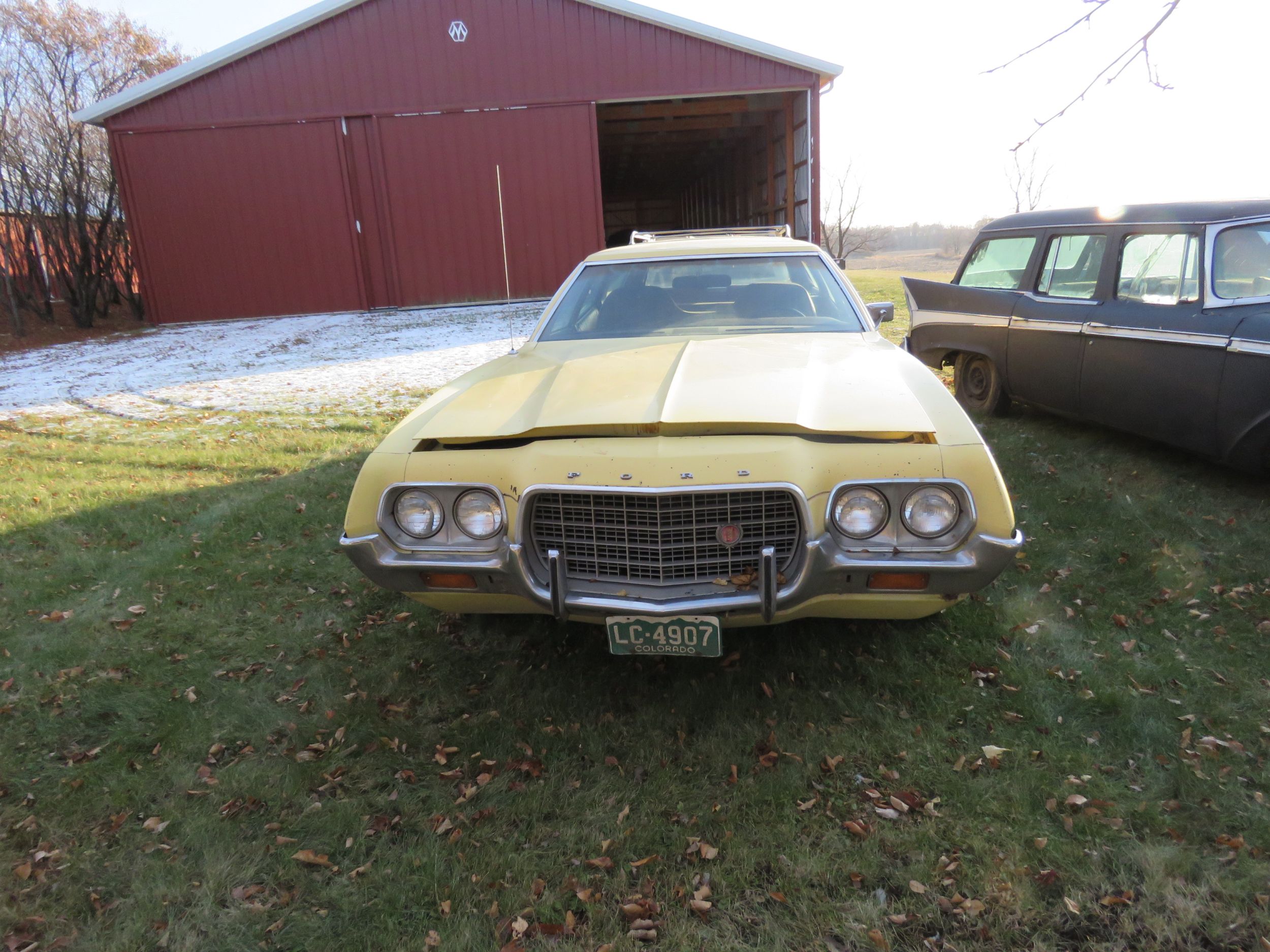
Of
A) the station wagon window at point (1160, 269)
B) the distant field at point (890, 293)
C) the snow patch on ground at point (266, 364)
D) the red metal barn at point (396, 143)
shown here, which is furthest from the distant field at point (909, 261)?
the station wagon window at point (1160, 269)

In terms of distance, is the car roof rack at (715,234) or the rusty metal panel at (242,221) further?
the rusty metal panel at (242,221)

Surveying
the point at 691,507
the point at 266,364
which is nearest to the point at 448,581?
the point at 691,507

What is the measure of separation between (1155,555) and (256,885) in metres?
4.08

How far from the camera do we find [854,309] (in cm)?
377

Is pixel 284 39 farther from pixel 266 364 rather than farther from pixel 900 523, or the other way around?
pixel 900 523

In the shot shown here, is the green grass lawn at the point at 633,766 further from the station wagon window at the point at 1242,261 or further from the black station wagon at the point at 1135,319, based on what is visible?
the station wagon window at the point at 1242,261

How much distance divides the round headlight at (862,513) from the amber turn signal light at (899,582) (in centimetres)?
14

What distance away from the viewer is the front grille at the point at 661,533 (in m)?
2.37

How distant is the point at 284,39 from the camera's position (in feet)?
42.1

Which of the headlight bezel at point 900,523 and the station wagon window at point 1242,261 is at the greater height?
the station wagon window at point 1242,261

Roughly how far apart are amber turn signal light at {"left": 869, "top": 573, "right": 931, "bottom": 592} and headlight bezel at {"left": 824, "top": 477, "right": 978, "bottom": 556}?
0.08 meters

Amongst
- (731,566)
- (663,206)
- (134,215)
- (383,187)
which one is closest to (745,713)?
(731,566)

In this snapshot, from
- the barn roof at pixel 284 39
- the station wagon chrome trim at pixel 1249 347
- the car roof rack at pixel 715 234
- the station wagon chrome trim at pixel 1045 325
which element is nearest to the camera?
the station wagon chrome trim at pixel 1249 347

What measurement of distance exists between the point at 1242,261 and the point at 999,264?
199cm
